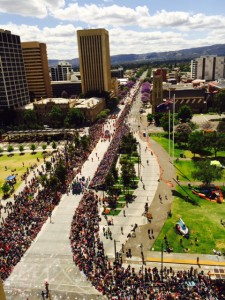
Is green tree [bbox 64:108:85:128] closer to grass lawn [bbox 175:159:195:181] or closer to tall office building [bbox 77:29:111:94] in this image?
tall office building [bbox 77:29:111:94]

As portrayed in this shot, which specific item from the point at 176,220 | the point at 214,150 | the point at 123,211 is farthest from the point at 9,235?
the point at 214,150

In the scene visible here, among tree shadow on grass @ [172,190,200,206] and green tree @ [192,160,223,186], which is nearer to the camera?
tree shadow on grass @ [172,190,200,206]

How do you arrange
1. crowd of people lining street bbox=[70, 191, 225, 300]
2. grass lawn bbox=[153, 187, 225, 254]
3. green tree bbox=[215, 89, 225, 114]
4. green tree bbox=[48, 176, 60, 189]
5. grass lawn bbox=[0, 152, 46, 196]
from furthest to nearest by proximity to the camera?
green tree bbox=[215, 89, 225, 114], grass lawn bbox=[0, 152, 46, 196], green tree bbox=[48, 176, 60, 189], grass lawn bbox=[153, 187, 225, 254], crowd of people lining street bbox=[70, 191, 225, 300]

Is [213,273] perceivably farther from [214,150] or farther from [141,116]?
[141,116]

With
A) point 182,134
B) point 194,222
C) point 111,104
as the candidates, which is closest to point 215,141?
point 182,134

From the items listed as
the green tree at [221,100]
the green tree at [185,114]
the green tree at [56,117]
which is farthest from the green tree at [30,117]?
the green tree at [221,100]

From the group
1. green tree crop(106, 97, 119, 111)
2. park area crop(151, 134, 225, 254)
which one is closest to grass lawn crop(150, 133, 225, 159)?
park area crop(151, 134, 225, 254)
